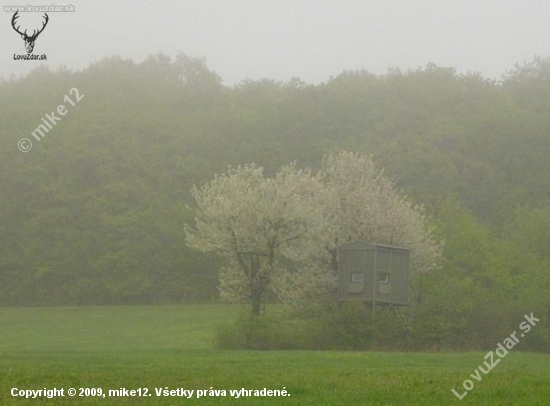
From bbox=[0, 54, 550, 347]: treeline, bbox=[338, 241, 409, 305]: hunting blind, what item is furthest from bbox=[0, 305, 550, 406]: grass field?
bbox=[0, 54, 550, 347]: treeline

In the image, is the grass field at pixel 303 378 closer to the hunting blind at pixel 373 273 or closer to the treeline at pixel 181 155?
the hunting blind at pixel 373 273

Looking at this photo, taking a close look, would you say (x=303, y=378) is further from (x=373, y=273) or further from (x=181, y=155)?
(x=181, y=155)

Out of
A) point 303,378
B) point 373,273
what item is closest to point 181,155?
point 373,273

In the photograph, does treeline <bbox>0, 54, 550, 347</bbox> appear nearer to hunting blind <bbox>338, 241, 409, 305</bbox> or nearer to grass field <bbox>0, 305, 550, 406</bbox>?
hunting blind <bbox>338, 241, 409, 305</bbox>

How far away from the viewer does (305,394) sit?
18.1 metres

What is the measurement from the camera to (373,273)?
4247cm

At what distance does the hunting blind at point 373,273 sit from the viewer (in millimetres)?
42594

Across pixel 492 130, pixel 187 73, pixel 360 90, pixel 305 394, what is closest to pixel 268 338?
pixel 305 394

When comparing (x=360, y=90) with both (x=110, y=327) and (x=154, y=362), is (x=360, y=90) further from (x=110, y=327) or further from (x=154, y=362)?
(x=154, y=362)

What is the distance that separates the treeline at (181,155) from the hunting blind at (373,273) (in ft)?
75.7

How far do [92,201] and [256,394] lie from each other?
69.1 meters

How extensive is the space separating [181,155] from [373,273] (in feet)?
170

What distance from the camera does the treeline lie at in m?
80.4

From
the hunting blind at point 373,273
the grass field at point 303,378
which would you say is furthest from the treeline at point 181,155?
the grass field at point 303,378
